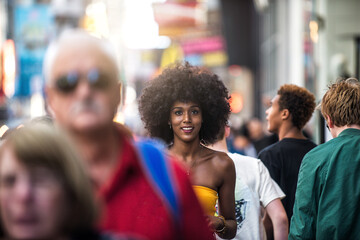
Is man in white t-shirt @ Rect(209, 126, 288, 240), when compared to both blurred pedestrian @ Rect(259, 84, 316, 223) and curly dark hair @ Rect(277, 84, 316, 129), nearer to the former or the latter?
blurred pedestrian @ Rect(259, 84, 316, 223)

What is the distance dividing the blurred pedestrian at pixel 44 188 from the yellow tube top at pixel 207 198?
236cm

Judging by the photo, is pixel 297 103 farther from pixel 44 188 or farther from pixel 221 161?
pixel 44 188

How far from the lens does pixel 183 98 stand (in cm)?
477

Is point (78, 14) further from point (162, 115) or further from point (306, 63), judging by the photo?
point (162, 115)

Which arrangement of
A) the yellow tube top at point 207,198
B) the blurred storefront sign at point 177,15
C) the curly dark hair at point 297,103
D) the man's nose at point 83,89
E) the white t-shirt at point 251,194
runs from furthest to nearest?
the blurred storefront sign at point 177,15
the curly dark hair at point 297,103
the white t-shirt at point 251,194
the yellow tube top at point 207,198
the man's nose at point 83,89

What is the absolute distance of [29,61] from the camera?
27.3 metres

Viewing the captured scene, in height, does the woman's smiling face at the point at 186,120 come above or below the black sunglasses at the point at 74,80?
below

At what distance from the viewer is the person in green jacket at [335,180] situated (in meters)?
4.28

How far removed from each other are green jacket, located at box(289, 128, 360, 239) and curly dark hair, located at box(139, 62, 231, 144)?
2.91 feet

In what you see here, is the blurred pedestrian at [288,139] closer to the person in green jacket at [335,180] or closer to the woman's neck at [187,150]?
the person in green jacket at [335,180]

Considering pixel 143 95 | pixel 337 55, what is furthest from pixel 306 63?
pixel 143 95

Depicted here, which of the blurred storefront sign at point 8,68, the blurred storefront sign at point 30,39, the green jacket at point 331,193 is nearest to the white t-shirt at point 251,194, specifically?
the green jacket at point 331,193

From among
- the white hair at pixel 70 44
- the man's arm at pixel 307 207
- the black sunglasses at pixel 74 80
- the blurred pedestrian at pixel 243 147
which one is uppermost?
the white hair at pixel 70 44

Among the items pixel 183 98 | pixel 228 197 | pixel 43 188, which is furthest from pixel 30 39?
pixel 43 188
